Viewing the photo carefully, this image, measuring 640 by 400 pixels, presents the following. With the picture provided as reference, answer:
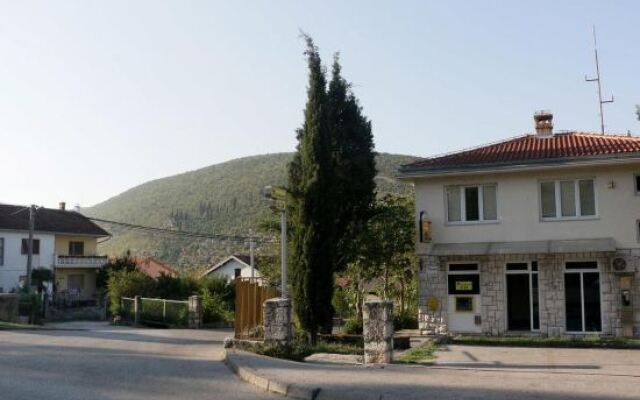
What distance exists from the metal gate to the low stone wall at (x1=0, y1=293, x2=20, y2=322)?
1455 cm

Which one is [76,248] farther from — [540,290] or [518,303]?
[540,290]

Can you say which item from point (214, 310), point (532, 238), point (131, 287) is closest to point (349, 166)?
point (532, 238)

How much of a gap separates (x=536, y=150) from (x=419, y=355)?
976 cm

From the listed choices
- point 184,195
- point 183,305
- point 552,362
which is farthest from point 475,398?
point 184,195

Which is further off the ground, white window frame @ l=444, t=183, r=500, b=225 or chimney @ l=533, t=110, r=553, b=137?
chimney @ l=533, t=110, r=553, b=137

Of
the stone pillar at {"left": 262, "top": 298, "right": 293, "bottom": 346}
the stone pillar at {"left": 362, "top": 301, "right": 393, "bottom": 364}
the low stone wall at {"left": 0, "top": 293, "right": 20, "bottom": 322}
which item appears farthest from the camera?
the low stone wall at {"left": 0, "top": 293, "right": 20, "bottom": 322}

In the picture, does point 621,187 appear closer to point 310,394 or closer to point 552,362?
point 552,362

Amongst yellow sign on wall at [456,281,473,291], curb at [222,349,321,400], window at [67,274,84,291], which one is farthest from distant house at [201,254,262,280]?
curb at [222,349,321,400]

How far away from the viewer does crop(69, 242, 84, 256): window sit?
179 feet

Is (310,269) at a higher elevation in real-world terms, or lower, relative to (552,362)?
higher

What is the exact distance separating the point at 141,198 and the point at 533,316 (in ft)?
306

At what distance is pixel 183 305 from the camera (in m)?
31.0

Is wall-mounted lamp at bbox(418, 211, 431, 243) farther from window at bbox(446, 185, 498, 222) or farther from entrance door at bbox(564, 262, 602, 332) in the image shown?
entrance door at bbox(564, 262, 602, 332)

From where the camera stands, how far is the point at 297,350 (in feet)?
50.6
